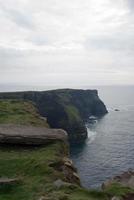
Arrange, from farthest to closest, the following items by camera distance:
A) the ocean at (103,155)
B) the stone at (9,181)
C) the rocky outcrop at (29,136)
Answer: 1. the ocean at (103,155)
2. the rocky outcrop at (29,136)
3. the stone at (9,181)

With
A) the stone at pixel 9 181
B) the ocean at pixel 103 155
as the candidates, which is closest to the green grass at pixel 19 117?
the stone at pixel 9 181

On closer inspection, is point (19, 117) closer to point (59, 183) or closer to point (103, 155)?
point (59, 183)

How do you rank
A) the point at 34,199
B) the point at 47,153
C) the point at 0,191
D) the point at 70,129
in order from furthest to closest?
the point at 70,129 < the point at 47,153 < the point at 0,191 < the point at 34,199

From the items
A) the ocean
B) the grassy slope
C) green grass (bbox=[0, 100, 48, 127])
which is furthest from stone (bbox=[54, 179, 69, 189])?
the ocean

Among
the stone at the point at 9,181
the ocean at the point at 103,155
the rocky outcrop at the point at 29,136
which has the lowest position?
the ocean at the point at 103,155

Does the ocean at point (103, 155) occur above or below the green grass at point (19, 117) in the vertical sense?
below

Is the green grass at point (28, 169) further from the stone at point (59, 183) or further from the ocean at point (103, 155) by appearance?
the ocean at point (103, 155)

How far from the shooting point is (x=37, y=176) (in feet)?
65.8

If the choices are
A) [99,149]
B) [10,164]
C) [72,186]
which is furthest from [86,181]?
[72,186]

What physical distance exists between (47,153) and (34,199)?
7.84 m

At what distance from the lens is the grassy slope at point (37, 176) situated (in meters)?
17.1

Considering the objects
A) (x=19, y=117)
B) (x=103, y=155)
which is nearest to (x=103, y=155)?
(x=103, y=155)

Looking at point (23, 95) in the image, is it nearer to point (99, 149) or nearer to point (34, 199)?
point (99, 149)

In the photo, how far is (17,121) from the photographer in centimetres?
3438
